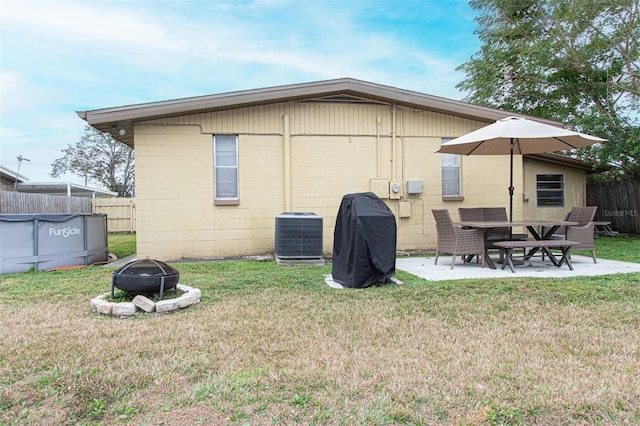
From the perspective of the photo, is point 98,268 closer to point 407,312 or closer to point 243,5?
point 407,312

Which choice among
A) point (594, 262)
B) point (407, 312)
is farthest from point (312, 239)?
point (594, 262)

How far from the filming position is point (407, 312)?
3.84 metres

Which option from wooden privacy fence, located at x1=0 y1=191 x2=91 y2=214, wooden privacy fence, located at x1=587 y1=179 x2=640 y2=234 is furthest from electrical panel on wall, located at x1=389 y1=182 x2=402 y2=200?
wooden privacy fence, located at x1=587 y1=179 x2=640 y2=234

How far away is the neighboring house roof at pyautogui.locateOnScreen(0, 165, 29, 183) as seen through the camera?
16450mm

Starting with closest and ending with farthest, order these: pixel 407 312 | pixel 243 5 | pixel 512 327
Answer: pixel 512 327, pixel 407 312, pixel 243 5

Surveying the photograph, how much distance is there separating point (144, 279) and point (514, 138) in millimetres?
5637

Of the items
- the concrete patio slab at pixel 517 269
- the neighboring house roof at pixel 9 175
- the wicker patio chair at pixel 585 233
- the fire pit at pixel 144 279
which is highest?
the neighboring house roof at pixel 9 175

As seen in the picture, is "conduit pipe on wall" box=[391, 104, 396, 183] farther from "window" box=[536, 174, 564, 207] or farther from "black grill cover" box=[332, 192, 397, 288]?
"window" box=[536, 174, 564, 207]

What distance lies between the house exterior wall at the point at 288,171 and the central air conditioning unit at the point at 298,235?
1.25 meters

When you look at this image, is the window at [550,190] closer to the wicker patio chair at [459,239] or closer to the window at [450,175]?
the window at [450,175]

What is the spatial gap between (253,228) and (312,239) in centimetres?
164

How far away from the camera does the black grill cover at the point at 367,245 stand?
4.91 meters

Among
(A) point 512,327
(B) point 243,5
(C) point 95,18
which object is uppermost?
(B) point 243,5

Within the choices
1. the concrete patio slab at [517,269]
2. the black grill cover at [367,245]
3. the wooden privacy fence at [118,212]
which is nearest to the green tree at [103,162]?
the wooden privacy fence at [118,212]
